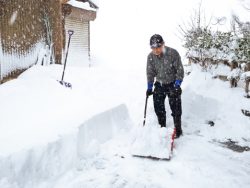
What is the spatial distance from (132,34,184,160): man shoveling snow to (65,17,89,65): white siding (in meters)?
7.51

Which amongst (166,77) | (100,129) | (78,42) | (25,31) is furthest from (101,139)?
(78,42)

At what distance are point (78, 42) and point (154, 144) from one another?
10.2 m

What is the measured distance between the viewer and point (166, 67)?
265 inches

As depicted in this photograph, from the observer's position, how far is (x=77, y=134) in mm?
5602

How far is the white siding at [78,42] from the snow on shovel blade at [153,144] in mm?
8477

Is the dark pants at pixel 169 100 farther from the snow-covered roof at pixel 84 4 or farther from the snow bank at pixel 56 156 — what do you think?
the snow-covered roof at pixel 84 4

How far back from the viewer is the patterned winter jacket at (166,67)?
6613 millimetres

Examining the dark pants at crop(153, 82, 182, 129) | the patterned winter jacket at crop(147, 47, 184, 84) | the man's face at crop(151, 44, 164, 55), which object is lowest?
the dark pants at crop(153, 82, 182, 129)

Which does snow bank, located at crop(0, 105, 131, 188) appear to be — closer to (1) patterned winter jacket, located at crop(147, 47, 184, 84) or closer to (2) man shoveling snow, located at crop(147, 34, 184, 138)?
(2) man shoveling snow, located at crop(147, 34, 184, 138)

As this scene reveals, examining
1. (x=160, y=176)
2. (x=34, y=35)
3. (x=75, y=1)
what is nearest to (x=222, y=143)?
(x=160, y=176)

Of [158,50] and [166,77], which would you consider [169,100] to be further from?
[158,50]

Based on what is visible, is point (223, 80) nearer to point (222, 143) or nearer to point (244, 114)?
point (244, 114)

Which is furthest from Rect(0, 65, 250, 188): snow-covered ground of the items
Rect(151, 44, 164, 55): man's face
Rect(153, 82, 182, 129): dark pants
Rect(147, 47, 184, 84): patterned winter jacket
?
Rect(151, 44, 164, 55): man's face

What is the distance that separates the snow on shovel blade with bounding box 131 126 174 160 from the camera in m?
5.63
